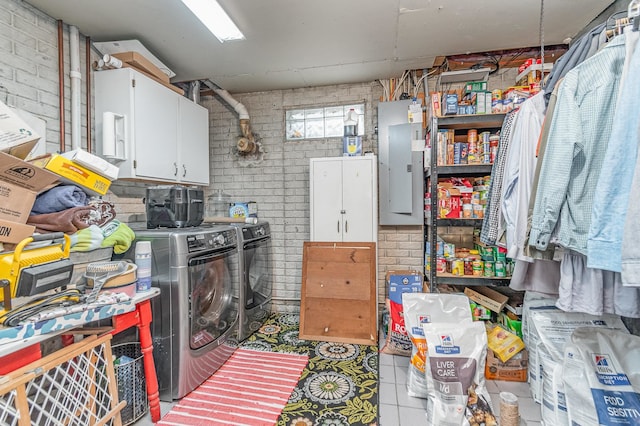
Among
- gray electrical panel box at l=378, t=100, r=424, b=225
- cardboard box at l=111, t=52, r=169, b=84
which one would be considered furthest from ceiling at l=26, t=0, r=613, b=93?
gray electrical panel box at l=378, t=100, r=424, b=225

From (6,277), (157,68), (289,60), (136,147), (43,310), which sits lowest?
(43,310)

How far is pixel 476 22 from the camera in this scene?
2.31 metres

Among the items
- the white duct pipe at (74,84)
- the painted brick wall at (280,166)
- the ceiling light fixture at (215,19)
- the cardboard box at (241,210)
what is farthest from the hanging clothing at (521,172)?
the white duct pipe at (74,84)

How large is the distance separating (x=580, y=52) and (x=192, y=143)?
121 inches

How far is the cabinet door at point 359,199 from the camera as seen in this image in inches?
118

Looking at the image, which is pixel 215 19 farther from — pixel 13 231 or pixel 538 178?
pixel 538 178

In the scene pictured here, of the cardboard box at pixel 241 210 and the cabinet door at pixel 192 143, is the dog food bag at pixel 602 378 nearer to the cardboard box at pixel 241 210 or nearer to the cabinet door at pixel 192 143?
the cardboard box at pixel 241 210

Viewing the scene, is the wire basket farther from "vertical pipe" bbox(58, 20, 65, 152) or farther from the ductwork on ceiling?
the ductwork on ceiling

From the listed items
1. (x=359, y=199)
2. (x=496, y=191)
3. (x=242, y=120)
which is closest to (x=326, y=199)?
(x=359, y=199)

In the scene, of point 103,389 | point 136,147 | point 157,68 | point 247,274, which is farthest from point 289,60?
point 103,389

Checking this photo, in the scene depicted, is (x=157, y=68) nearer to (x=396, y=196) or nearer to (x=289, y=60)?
(x=289, y=60)

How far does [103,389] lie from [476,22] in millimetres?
3396

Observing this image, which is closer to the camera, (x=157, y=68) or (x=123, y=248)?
(x=123, y=248)

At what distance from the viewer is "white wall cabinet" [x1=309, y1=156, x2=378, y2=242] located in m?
3.01
